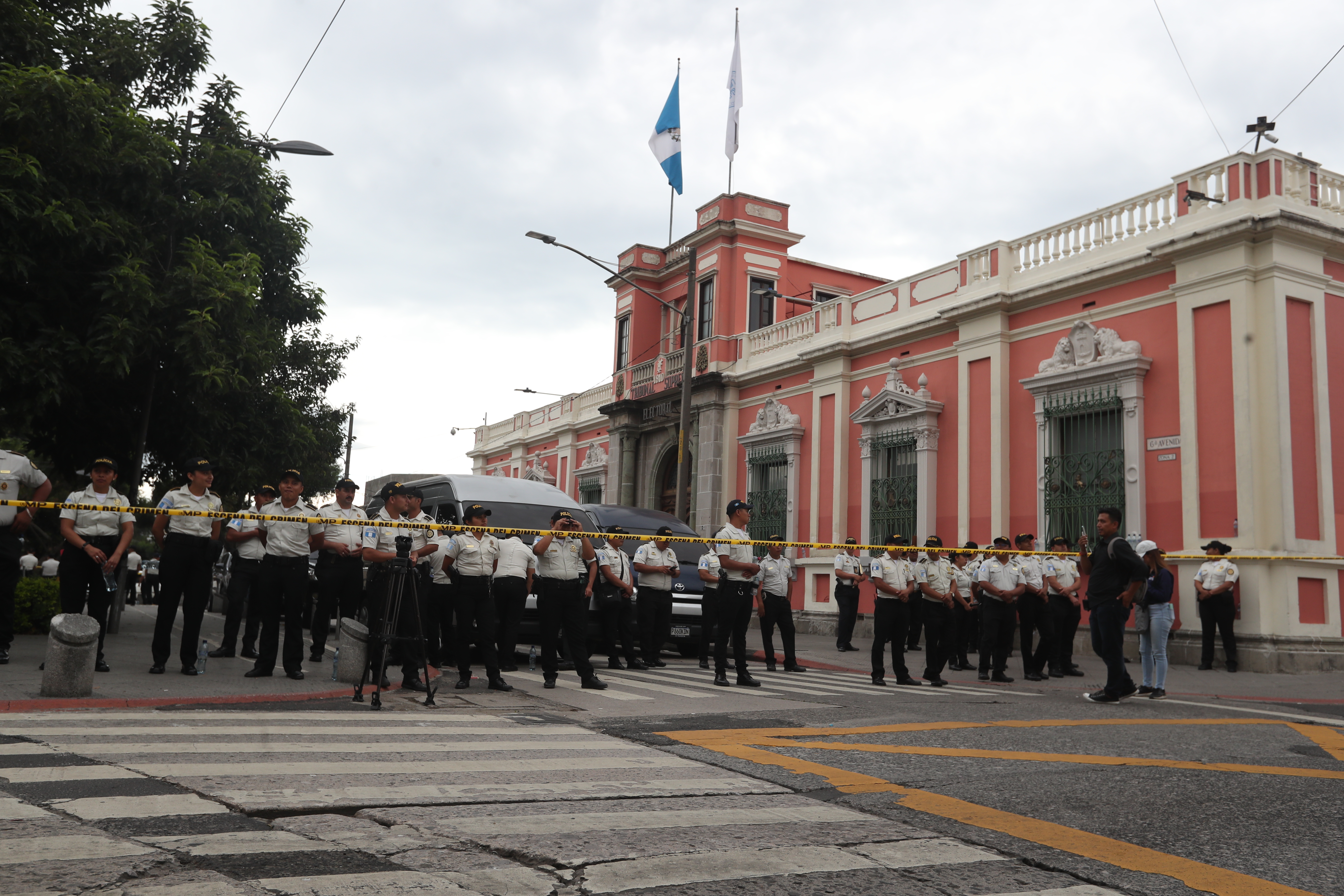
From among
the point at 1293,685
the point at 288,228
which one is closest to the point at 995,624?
the point at 1293,685

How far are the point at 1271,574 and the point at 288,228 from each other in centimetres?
1520

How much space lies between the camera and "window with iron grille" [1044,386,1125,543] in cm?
1761

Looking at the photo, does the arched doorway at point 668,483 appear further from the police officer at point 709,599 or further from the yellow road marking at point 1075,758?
the yellow road marking at point 1075,758

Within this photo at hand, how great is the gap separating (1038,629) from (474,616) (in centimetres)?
816

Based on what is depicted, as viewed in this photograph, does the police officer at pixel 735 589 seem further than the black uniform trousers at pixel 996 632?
No

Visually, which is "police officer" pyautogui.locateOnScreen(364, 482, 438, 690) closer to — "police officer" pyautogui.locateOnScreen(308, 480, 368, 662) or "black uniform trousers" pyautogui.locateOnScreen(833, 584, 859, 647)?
"police officer" pyautogui.locateOnScreen(308, 480, 368, 662)

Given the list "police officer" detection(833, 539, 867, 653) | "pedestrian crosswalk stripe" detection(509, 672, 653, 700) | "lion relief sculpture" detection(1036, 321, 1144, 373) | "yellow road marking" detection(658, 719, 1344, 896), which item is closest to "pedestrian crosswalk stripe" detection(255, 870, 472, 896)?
"yellow road marking" detection(658, 719, 1344, 896)

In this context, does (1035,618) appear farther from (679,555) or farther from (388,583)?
(388,583)

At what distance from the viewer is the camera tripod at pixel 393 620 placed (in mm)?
8883

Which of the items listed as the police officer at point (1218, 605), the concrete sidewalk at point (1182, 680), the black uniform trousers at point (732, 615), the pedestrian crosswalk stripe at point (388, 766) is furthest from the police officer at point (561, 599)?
the police officer at point (1218, 605)

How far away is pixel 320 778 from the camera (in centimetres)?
544

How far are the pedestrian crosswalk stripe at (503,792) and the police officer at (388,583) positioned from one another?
138 inches

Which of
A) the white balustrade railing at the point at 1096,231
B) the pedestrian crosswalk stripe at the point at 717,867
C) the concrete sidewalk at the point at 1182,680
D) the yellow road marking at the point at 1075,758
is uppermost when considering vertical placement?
the white balustrade railing at the point at 1096,231

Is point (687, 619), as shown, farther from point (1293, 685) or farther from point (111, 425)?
point (111, 425)
